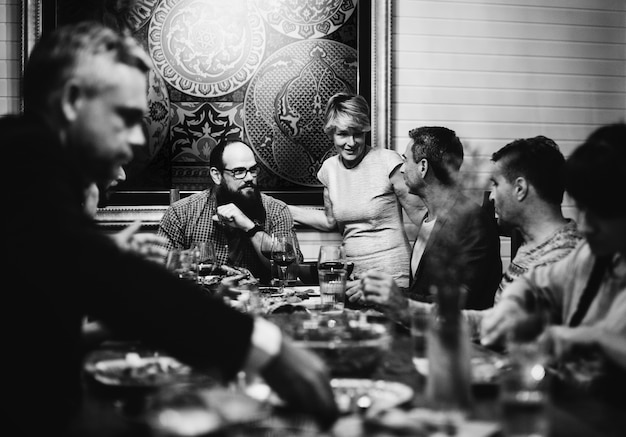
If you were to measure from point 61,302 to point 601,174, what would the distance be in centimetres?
116

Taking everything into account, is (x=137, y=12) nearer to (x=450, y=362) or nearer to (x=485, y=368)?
(x=485, y=368)

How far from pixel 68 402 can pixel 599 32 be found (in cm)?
470

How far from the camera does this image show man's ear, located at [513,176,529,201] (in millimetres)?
2447

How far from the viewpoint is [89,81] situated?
4.09ft

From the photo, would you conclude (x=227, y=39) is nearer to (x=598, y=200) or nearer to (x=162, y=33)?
(x=162, y=33)

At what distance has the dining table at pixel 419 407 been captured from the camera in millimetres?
970

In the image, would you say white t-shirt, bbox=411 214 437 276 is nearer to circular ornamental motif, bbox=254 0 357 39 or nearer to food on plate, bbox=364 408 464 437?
circular ornamental motif, bbox=254 0 357 39

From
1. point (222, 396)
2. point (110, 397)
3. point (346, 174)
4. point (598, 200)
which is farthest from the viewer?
point (346, 174)

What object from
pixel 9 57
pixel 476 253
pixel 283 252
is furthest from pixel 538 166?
pixel 9 57

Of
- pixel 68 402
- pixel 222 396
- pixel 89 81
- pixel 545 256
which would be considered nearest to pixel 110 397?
pixel 68 402

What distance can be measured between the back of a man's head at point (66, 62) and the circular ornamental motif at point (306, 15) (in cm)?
319

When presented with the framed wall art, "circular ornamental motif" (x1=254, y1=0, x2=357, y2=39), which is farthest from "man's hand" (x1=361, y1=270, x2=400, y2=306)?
"circular ornamental motif" (x1=254, y1=0, x2=357, y2=39)

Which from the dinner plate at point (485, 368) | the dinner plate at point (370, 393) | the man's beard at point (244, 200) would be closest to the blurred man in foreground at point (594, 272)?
the dinner plate at point (485, 368)

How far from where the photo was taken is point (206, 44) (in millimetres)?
4277
